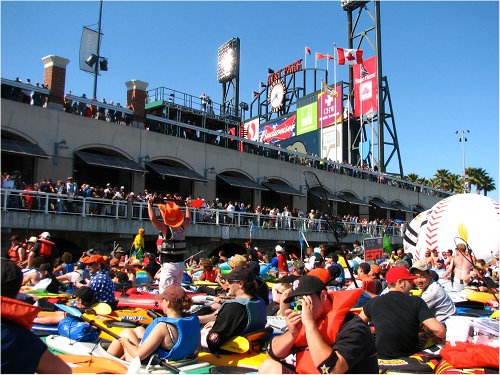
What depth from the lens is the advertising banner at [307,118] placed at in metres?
50.2

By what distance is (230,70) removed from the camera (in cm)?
4822

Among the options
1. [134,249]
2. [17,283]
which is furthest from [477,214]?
[17,283]

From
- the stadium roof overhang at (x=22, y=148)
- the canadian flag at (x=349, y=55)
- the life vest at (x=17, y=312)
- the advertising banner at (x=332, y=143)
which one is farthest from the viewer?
the advertising banner at (x=332, y=143)

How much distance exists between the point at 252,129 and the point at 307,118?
30.9 ft

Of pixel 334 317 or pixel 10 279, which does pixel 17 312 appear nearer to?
pixel 10 279

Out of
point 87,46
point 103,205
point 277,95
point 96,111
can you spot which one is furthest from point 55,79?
point 277,95

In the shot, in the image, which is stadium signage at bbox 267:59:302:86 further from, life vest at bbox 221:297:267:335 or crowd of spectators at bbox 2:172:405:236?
life vest at bbox 221:297:267:335

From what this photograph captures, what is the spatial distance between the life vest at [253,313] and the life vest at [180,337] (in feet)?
2.37

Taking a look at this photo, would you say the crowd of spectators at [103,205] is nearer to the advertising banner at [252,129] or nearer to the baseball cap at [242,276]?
the baseball cap at [242,276]

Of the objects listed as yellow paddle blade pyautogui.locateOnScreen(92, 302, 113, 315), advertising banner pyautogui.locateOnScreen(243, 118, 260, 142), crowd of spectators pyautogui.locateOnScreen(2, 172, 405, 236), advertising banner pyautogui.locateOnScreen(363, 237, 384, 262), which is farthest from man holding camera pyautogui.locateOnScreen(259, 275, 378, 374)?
advertising banner pyautogui.locateOnScreen(243, 118, 260, 142)

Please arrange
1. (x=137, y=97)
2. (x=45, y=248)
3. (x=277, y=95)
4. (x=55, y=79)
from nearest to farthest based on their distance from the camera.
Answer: (x=45, y=248) → (x=55, y=79) → (x=137, y=97) → (x=277, y=95)

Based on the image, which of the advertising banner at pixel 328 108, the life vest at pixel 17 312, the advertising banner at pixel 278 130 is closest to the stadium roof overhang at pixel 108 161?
the life vest at pixel 17 312

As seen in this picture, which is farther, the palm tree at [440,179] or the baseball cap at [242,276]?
the palm tree at [440,179]

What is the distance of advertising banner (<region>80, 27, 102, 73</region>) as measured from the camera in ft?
98.9
